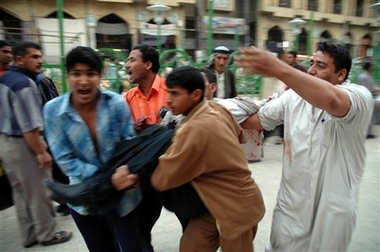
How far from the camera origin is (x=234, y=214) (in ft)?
4.73

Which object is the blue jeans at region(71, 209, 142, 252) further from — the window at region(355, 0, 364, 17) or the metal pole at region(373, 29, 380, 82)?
the window at region(355, 0, 364, 17)

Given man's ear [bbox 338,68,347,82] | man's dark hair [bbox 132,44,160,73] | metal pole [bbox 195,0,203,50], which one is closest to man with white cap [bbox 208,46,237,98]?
man's dark hair [bbox 132,44,160,73]

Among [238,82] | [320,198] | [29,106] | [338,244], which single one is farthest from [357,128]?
[238,82]

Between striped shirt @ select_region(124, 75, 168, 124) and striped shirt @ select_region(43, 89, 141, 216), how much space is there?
19.6 inches

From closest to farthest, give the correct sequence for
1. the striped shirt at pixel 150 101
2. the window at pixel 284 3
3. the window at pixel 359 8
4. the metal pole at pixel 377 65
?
1. the striped shirt at pixel 150 101
2. the metal pole at pixel 377 65
3. the window at pixel 284 3
4. the window at pixel 359 8

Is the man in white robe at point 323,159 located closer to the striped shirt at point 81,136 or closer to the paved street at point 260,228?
the striped shirt at point 81,136

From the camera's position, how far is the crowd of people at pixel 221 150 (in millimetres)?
1354

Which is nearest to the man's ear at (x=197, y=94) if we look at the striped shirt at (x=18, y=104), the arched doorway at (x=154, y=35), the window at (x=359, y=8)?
the striped shirt at (x=18, y=104)

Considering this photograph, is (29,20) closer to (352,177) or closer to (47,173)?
(47,173)

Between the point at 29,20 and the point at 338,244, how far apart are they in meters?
15.2

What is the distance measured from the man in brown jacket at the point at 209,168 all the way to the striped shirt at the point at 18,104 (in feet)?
4.70

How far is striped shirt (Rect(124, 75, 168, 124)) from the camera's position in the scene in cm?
214

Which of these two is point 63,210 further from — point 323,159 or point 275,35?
point 275,35

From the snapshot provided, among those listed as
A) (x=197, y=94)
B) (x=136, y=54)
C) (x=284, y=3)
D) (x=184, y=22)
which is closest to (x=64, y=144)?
(x=197, y=94)
